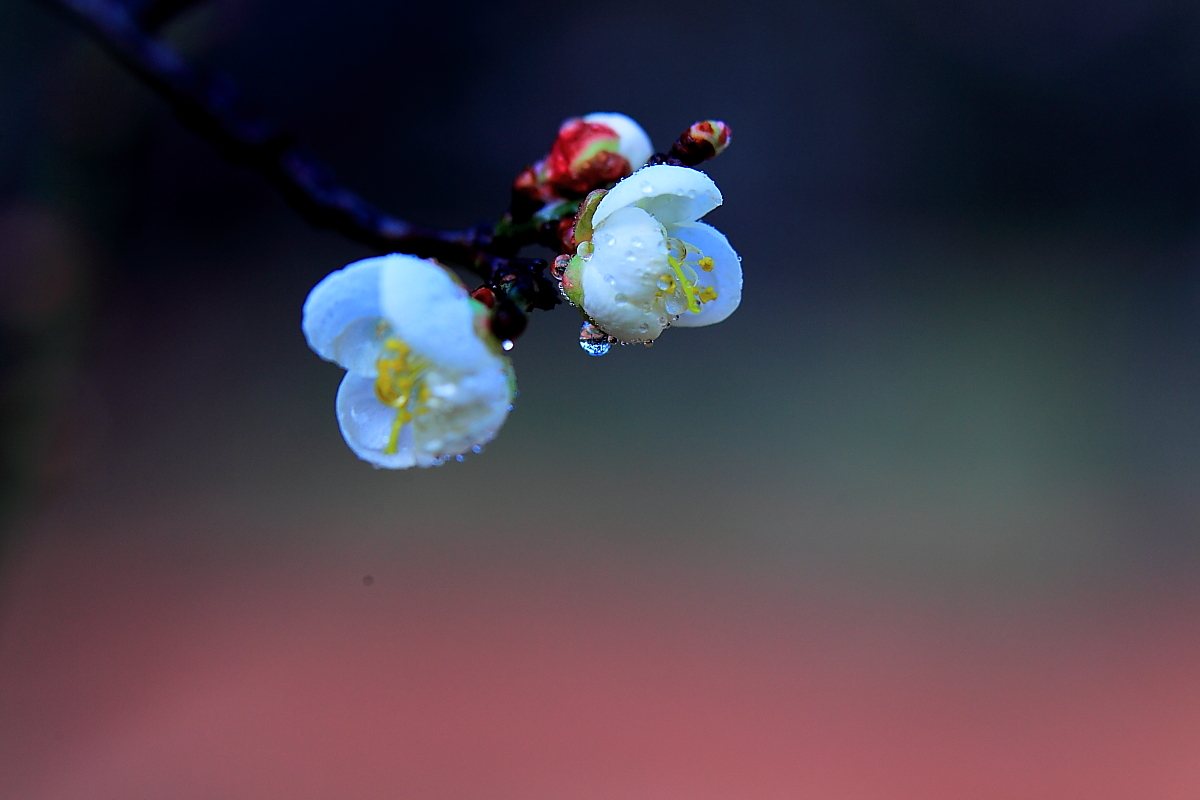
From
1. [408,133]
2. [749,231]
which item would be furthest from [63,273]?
[749,231]

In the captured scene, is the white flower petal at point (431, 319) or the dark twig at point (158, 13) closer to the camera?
the white flower petal at point (431, 319)

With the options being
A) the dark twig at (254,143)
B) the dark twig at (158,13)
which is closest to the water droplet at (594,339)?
the dark twig at (254,143)

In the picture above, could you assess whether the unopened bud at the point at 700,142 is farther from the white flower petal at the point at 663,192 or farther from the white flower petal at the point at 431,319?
the white flower petal at the point at 431,319

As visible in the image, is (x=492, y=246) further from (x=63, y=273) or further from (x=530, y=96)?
(x=530, y=96)

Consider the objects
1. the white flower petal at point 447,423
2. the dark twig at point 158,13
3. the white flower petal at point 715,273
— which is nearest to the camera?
the white flower petal at point 447,423

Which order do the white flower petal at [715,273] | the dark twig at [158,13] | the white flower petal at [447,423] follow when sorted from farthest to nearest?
the dark twig at [158,13] → the white flower petal at [715,273] → the white flower petal at [447,423]

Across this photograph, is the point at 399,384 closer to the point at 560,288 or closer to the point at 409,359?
the point at 409,359

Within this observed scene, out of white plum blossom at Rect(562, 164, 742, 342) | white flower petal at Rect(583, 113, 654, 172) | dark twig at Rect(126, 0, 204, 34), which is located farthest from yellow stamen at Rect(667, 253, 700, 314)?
dark twig at Rect(126, 0, 204, 34)
